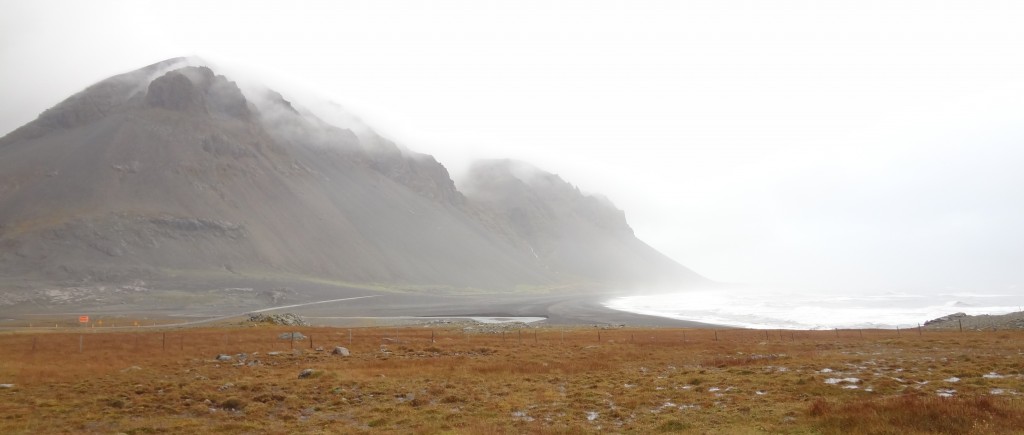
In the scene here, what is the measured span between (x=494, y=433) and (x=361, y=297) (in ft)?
583

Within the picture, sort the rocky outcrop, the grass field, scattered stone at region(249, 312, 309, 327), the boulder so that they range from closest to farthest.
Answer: the grass field → the boulder → the rocky outcrop → scattered stone at region(249, 312, 309, 327)

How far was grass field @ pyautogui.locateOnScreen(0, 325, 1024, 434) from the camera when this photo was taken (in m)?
18.0

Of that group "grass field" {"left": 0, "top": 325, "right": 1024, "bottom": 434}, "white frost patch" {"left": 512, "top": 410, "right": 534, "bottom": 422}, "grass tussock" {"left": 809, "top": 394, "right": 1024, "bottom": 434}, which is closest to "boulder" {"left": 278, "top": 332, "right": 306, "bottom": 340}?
"grass field" {"left": 0, "top": 325, "right": 1024, "bottom": 434}

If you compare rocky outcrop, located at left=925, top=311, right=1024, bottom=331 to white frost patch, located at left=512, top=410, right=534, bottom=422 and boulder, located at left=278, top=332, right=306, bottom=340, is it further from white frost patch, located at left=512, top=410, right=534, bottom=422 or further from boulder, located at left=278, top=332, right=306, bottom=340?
boulder, located at left=278, top=332, right=306, bottom=340

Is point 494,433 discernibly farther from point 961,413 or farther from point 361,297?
point 361,297

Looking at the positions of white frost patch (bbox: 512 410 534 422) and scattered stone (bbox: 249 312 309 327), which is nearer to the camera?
white frost patch (bbox: 512 410 534 422)

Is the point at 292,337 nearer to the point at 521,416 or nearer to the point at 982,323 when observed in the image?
the point at 521,416

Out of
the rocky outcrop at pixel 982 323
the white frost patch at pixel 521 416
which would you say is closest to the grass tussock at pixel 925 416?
the white frost patch at pixel 521 416

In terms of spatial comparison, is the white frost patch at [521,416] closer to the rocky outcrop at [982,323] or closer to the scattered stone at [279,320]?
the rocky outcrop at [982,323]

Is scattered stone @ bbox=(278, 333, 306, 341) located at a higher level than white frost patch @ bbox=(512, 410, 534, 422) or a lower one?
lower

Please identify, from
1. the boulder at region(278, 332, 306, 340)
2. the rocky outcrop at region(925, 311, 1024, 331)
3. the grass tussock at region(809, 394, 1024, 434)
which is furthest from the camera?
the rocky outcrop at region(925, 311, 1024, 331)

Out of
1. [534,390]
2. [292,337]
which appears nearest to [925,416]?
[534,390]

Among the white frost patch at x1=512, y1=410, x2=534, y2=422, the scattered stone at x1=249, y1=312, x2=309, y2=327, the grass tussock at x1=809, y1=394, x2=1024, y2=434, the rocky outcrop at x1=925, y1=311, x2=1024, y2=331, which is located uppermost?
the grass tussock at x1=809, y1=394, x2=1024, y2=434

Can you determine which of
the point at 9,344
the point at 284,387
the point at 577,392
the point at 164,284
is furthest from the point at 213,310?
the point at 577,392
